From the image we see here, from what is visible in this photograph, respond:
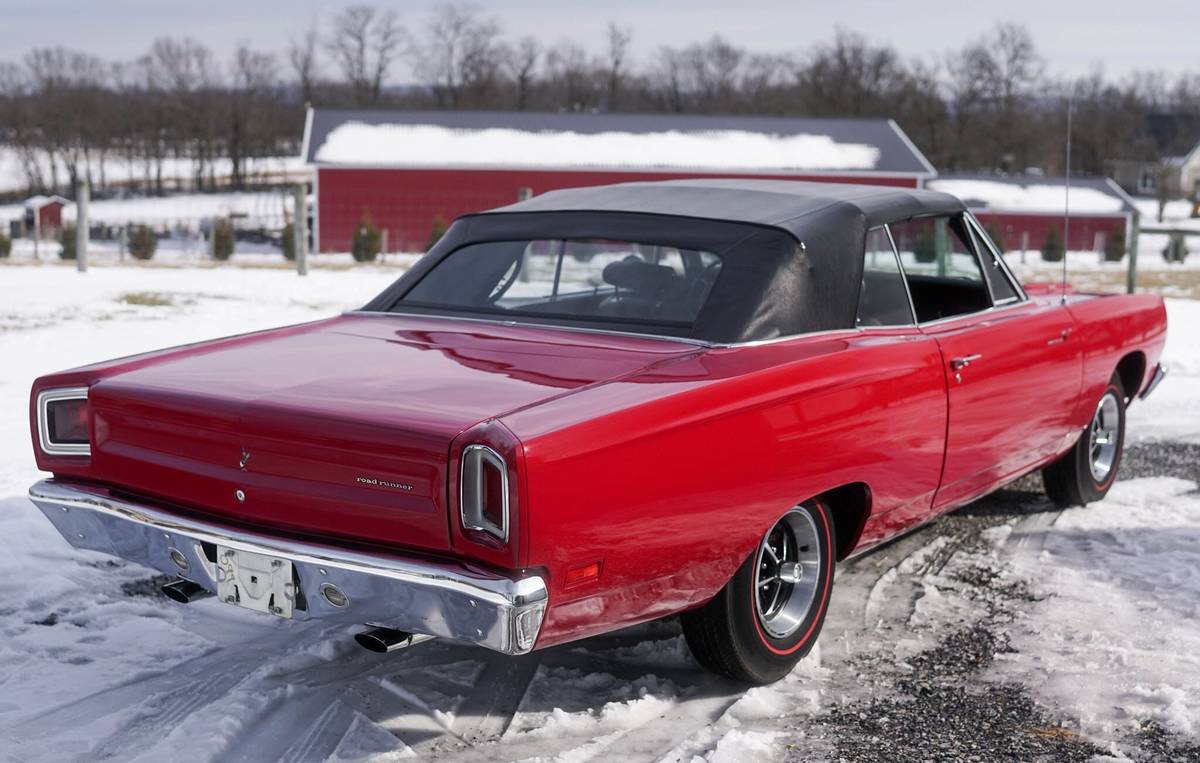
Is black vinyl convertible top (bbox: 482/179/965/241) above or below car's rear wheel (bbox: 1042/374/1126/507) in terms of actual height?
above

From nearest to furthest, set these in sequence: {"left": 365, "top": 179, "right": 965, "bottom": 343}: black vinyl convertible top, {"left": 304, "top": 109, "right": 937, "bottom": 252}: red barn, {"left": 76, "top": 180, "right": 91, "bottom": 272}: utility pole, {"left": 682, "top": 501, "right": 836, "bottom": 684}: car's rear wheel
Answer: {"left": 682, "top": 501, "right": 836, "bottom": 684}: car's rear wheel < {"left": 365, "top": 179, "right": 965, "bottom": 343}: black vinyl convertible top < {"left": 76, "top": 180, "right": 91, "bottom": 272}: utility pole < {"left": 304, "top": 109, "right": 937, "bottom": 252}: red barn

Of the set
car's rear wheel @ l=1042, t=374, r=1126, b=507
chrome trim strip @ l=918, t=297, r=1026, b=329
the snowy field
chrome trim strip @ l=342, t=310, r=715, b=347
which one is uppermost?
chrome trim strip @ l=342, t=310, r=715, b=347

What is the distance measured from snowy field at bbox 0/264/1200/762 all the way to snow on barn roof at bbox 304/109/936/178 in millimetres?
33933

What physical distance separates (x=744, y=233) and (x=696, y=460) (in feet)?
3.54

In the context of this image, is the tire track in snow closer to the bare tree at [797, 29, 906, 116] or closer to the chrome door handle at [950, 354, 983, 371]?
the chrome door handle at [950, 354, 983, 371]

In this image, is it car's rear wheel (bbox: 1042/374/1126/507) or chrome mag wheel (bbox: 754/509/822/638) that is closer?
chrome mag wheel (bbox: 754/509/822/638)

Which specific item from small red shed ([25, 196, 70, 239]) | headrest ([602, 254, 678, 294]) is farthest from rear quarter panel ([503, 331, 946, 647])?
small red shed ([25, 196, 70, 239])

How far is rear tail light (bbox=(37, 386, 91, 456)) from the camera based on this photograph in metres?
3.55

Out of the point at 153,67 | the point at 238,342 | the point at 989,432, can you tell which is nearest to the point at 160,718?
the point at 238,342

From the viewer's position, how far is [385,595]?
292 cm

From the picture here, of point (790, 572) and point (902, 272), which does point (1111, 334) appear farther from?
point (790, 572)

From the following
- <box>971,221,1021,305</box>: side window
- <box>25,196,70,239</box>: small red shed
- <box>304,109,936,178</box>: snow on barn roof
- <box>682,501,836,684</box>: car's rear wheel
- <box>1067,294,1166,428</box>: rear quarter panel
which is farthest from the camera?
<box>25,196,70,239</box>: small red shed

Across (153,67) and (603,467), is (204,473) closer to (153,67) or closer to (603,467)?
Answer: (603,467)

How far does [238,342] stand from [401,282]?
679 millimetres
